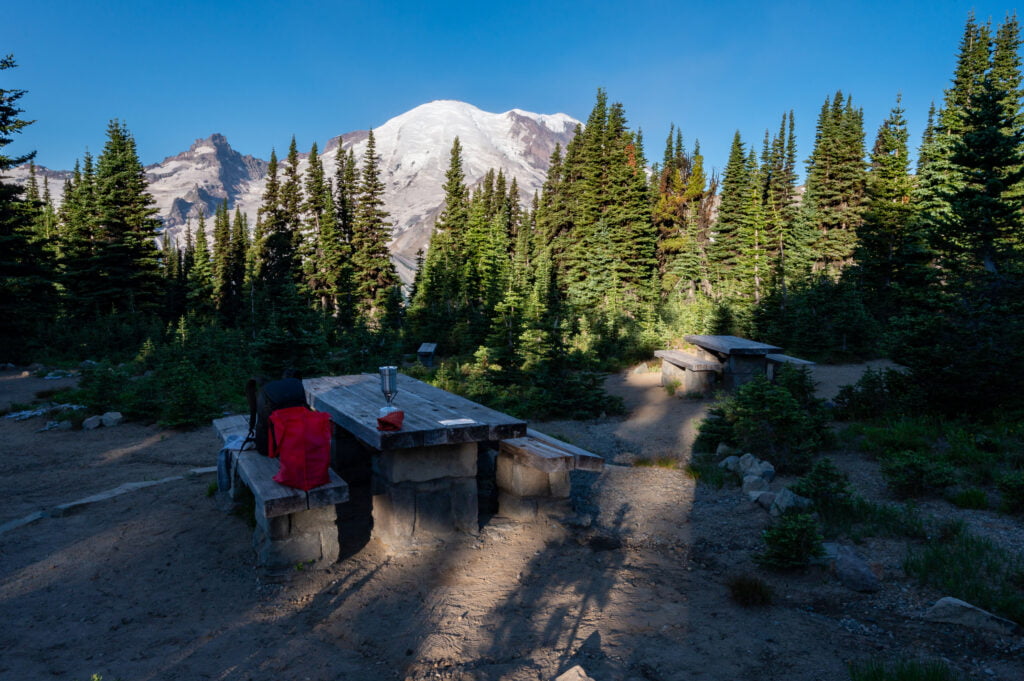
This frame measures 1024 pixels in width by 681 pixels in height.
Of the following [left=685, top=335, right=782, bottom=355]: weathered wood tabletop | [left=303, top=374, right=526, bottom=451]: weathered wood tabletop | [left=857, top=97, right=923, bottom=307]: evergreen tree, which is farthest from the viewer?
[left=857, top=97, right=923, bottom=307]: evergreen tree

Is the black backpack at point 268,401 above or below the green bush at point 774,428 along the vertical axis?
above

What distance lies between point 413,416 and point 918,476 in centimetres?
528

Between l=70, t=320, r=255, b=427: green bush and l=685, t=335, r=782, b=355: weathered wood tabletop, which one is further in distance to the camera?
Result: l=685, t=335, r=782, b=355: weathered wood tabletop

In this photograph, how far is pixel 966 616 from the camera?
350 cm

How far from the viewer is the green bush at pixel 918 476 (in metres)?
5.97

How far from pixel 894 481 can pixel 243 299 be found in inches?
1730

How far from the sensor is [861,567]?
4.19 metres

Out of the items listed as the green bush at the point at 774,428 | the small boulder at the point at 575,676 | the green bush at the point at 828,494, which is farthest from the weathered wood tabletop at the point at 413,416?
the green bush at the point at 774,428

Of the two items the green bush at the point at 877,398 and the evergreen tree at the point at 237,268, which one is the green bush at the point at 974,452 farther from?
the evergreen tree at the point at 237,268

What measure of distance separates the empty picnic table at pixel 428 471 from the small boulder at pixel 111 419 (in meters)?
7.88

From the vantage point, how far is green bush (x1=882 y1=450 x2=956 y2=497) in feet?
19.6

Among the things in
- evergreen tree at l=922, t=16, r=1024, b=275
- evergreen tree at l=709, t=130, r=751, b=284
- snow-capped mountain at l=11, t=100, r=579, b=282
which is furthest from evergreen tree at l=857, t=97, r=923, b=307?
snow-capped mountain at l=11, t=100, r=579, b=282

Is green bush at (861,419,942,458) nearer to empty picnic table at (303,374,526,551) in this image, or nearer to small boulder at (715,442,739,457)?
small boulder at (715,442,739,457)

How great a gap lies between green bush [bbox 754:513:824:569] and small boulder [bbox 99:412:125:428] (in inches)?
452
